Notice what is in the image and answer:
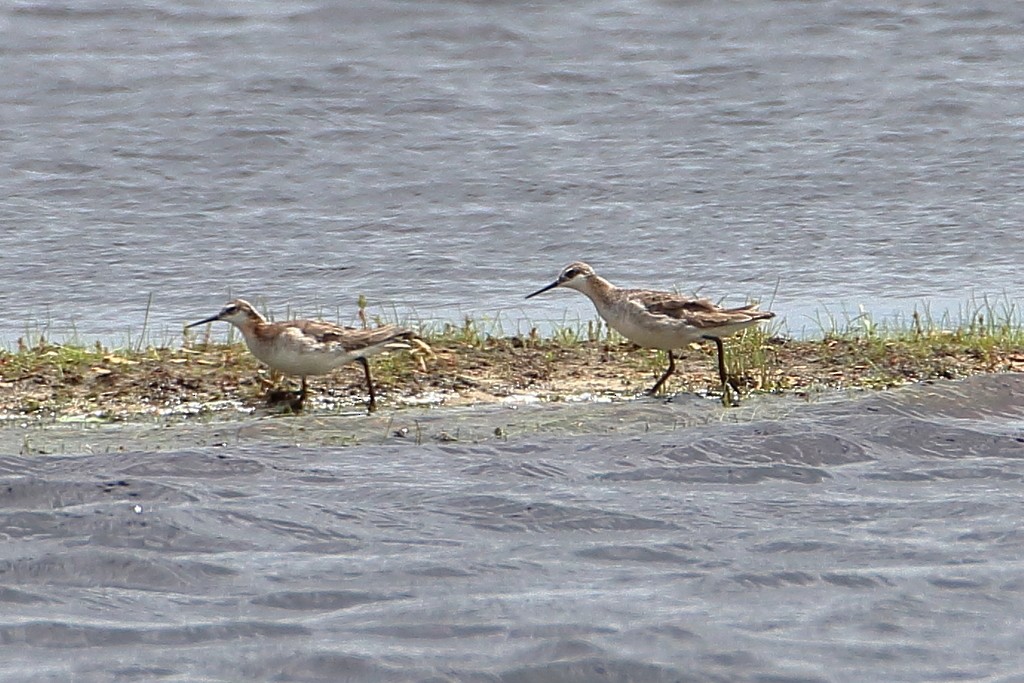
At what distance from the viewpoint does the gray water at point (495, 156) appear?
51.2ft

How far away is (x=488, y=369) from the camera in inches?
465

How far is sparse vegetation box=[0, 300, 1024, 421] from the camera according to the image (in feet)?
36.6

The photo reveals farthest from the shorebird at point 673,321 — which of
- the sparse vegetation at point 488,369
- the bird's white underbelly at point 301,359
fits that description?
the bird's white underbelly at point 301,359

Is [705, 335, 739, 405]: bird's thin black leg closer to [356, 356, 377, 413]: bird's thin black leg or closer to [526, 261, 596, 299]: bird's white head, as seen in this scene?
[526, 261, 596, 299]: bird's white head

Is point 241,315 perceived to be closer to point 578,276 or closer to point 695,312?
point 578,276

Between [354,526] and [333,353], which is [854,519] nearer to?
[354,526]

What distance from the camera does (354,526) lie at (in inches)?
340

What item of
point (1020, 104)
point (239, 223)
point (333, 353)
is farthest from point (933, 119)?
point (333, 353)

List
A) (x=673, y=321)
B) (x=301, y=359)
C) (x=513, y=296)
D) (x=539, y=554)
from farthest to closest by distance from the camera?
(x=513, y=296), (x=673, y=321), (x=301, y=359), (x=539, y=554)

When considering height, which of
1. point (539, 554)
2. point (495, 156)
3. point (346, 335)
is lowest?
point (539, 554)

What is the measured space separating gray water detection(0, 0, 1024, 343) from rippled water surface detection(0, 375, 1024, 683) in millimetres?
3959

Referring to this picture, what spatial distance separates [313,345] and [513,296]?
4.47 m

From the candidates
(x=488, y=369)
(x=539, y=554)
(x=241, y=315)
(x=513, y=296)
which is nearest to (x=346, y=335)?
(x=241, y=315)

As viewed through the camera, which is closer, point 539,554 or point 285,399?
point 539,554
